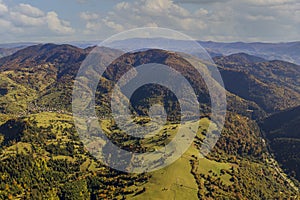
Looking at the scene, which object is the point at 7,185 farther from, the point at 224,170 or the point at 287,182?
the point at 287,182

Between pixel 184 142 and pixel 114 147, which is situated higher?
pixel 184 142

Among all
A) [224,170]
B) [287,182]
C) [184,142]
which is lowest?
[287,182]

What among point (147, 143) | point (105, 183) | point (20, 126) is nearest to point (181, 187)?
point (105, 183)

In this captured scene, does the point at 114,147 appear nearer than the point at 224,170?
No

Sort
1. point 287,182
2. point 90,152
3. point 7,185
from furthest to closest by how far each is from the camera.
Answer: point 90,152, point 287,182, point 7,185

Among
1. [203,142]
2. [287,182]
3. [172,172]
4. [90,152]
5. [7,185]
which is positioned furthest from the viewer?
[90,152]

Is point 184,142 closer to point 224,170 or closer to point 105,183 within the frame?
point 224,170

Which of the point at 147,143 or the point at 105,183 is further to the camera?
the point at 147,143

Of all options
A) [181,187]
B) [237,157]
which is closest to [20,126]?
[181,187]

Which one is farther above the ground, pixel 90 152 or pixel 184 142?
pixel 184 142
